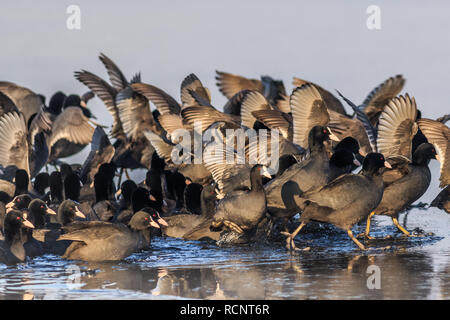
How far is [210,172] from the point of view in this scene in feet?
40.3

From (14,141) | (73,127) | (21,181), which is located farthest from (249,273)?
(73,127)

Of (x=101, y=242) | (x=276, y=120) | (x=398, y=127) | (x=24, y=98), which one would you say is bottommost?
(x=101, y=242)

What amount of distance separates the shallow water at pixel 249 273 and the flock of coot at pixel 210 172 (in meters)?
0.31

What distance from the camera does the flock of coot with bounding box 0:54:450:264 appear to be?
935 centimetres

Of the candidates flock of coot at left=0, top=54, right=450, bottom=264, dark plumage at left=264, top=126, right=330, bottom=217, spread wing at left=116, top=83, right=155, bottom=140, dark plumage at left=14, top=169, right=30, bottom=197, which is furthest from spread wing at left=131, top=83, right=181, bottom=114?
dark plumage at left=264, top=126, right=330, bottom=217

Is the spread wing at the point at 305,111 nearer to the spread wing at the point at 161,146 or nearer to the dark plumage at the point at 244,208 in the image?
the spread wing at the point at 161,146

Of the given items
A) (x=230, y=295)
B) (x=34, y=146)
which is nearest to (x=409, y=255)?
(x=230, y=295)

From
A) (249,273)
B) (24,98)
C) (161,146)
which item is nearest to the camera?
(249,273)

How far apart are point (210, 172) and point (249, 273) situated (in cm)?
460

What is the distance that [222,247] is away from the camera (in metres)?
9.70

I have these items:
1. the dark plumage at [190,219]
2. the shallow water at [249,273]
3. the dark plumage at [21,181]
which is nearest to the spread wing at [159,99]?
the dark plumage at [21,181]

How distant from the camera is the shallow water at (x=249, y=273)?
6840 mm

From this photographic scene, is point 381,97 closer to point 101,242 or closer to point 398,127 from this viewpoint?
→ point 398,127
